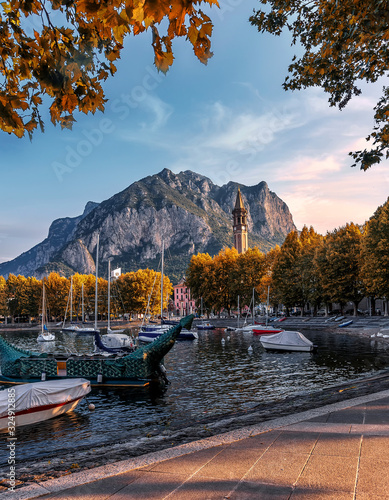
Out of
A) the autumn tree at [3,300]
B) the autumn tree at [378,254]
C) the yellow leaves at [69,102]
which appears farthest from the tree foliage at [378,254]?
the autumn tree at [3,300]

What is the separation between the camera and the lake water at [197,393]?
13648 mm

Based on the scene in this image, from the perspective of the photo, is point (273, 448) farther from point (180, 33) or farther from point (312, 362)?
point (312, 362)

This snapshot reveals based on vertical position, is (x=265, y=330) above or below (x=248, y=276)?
below

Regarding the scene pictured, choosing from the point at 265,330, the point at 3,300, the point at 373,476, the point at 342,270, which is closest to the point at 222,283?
the point at 342,270

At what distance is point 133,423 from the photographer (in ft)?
50.3

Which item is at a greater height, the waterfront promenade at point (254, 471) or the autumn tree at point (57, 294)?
the autumn tree at point (57, 294)

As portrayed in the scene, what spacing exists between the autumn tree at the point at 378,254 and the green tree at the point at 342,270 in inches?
297

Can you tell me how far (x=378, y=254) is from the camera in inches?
2093

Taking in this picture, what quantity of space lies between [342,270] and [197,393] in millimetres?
49797

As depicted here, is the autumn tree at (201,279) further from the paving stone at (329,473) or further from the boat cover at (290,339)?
the paving stone at (329,473)

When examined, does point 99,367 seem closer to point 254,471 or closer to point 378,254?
point 254,471

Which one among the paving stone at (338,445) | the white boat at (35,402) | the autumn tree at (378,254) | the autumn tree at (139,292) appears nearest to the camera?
the paving stone at (338,445)

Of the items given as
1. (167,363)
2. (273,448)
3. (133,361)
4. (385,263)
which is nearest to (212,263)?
(385,263)

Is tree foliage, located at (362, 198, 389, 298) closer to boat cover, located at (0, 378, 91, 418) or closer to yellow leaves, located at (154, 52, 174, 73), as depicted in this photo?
boat cover, located at (0, 378, 91, 418)
